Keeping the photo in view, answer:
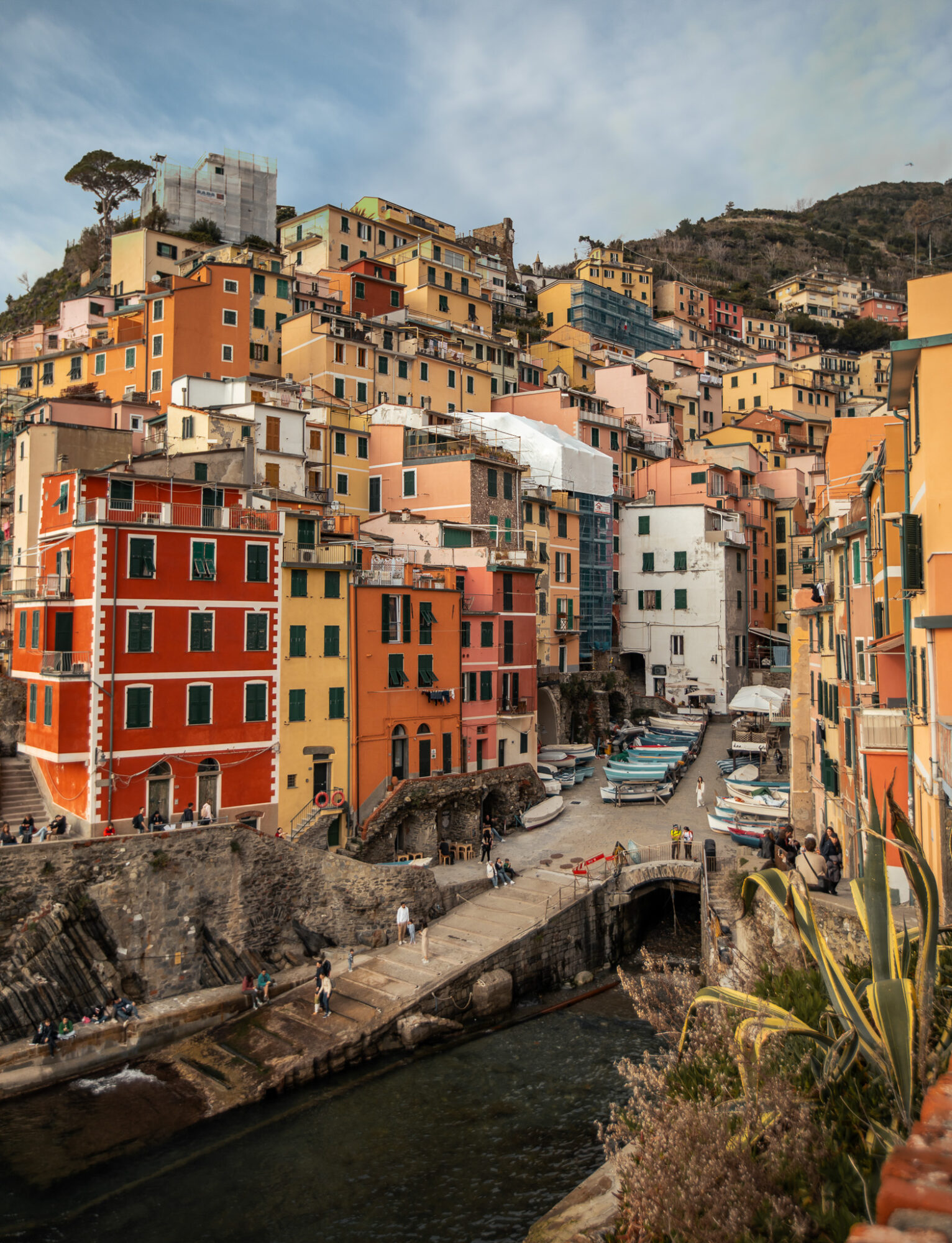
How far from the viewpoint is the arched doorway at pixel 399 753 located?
130ft

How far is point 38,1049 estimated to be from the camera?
2500cm

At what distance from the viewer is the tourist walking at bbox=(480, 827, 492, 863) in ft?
126

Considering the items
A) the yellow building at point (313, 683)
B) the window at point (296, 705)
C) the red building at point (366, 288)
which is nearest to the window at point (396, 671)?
the yellow building at point (313, 683)

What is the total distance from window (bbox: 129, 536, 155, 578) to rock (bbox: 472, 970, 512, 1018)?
1828 centimetres

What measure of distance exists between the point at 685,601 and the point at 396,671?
31630 mm

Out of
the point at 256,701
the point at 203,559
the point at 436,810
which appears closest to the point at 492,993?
the point at 436,810

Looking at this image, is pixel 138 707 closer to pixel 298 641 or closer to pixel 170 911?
pixel 298 641

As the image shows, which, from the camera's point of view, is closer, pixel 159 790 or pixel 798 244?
pixel 159 790

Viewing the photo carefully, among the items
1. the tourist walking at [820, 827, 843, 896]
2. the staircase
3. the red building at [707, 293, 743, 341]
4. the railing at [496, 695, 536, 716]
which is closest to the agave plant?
the tourist walking at [820, 827, 843, 896]

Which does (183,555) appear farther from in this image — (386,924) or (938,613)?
(938,613)

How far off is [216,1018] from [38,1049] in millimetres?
5062

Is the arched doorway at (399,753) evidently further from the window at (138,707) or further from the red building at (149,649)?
the window at (138,707)

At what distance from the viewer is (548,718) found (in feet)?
183

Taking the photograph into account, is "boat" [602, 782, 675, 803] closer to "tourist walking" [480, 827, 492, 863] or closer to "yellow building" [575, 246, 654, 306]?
"tourist walking" [480, 827, 492, 863]
